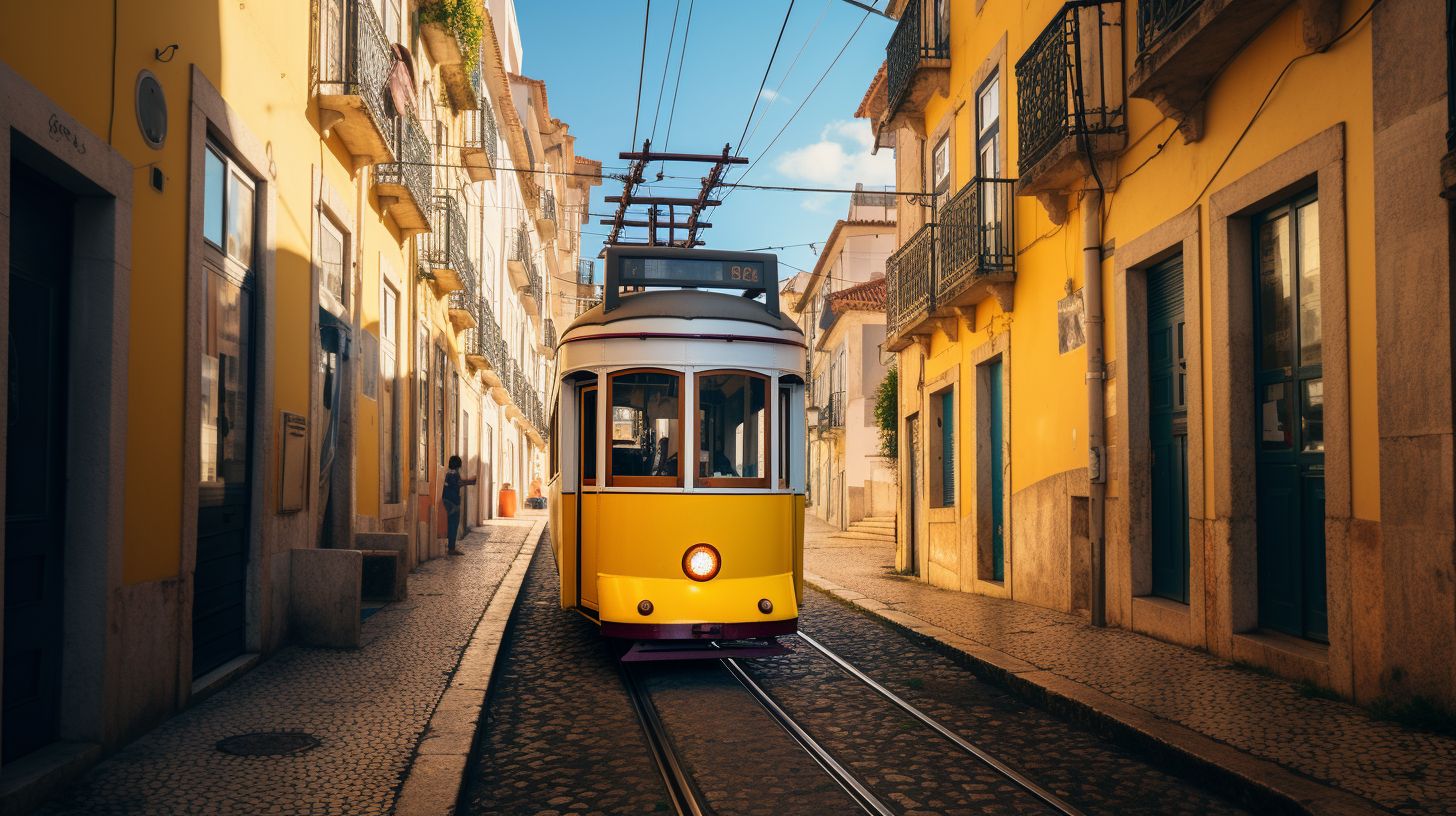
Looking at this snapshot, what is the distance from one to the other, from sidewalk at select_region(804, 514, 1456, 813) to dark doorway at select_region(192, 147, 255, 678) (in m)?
5.05

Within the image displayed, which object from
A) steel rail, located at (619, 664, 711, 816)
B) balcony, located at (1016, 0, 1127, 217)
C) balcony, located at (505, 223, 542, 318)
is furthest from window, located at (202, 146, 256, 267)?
balcony, located at (505, 223, 542, 318)

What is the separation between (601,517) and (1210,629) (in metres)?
4.30

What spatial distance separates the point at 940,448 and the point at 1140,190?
7.24 meters

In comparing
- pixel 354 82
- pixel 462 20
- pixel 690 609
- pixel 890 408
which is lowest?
pixel 690 609

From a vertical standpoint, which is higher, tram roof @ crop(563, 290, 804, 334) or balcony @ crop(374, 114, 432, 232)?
balcony @ crop(374, 114, 432, 232)

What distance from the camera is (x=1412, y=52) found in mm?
5828

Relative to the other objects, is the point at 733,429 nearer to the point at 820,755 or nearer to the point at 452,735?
the point at 820,755

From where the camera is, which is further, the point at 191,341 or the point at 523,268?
the point at 523,268

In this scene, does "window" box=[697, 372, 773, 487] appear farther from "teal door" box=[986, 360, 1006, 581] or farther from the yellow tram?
"teal door" box=[986, 360, 1006, 581]

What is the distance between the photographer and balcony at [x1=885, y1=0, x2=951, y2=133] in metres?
15.1

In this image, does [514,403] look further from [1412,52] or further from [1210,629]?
[1412,52]

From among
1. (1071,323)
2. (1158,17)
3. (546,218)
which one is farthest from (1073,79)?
(546,218)

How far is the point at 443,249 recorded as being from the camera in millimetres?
17312

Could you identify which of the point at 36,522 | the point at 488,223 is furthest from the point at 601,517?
the point at 488,223
